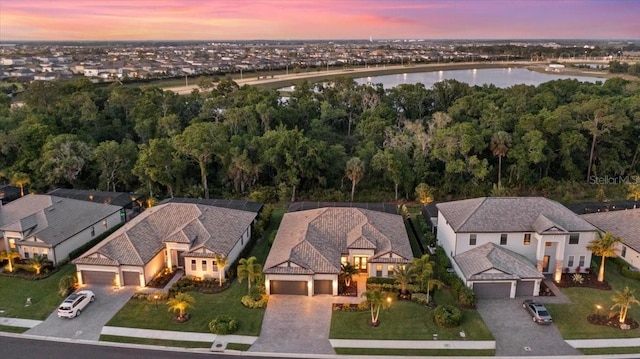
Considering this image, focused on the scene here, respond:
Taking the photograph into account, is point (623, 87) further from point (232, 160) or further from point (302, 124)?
point (232, 160)

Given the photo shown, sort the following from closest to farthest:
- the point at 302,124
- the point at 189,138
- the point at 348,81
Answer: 1. the point at 189,138
2. the point at 302,124
3. the point at 348,81

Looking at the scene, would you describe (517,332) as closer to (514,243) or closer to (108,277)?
(514,243)

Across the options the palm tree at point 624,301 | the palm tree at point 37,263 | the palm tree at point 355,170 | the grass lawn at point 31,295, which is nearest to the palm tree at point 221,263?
the grass lawn at point 31,295

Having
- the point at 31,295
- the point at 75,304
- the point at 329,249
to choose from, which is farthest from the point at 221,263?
the point at 31,295

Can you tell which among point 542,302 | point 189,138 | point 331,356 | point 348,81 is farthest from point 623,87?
point 331,356

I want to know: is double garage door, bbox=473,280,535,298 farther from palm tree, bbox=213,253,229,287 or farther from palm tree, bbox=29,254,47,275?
palm tree, bbox=29,254,47,275

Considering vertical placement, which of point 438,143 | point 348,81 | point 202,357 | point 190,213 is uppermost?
point 348,81
